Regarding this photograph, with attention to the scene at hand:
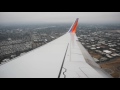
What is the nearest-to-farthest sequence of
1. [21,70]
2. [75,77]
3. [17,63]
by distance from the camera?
[75,77] → [21,70] → [17,63]

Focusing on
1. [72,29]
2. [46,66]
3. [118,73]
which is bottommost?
[118,73]

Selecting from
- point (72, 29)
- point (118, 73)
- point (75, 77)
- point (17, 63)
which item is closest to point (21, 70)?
point (17, 63)

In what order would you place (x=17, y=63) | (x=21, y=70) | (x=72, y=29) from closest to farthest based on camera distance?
(x=21, y=70) < (x=17, y=63) < (x=72, y=29)

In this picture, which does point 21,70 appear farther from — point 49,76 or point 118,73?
point 118,73

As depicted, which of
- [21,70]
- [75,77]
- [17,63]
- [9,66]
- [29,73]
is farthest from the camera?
[17,63]

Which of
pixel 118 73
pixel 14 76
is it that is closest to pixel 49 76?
pixel 14 76

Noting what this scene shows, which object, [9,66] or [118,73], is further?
[118,73]

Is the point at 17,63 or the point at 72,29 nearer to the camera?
the point at 17,63

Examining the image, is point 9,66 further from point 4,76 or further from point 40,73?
point 40,73

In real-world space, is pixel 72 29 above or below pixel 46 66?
above
